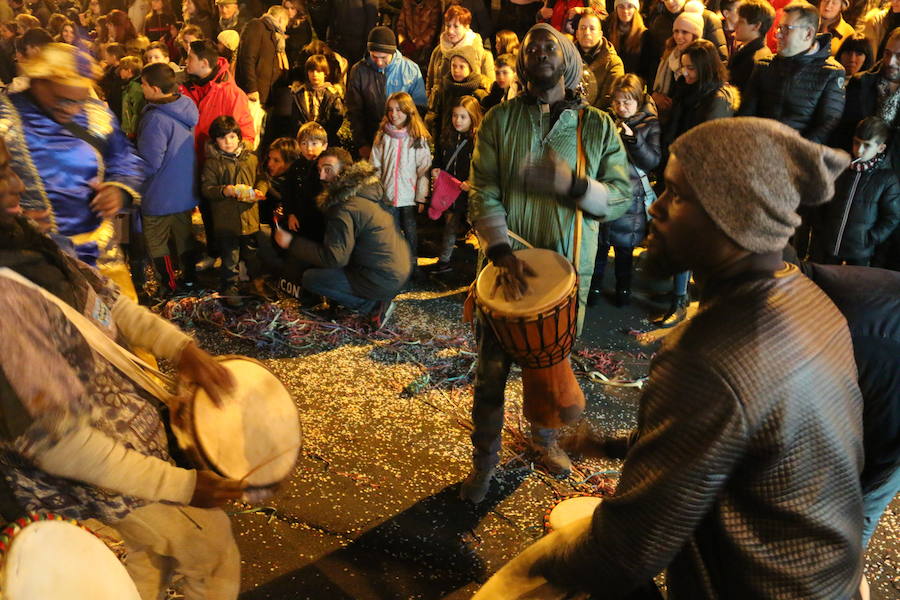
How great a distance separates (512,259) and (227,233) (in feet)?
→ 11.4

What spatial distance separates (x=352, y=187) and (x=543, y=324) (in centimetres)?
266

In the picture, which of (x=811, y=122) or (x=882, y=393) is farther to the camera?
(x=811, y=122)

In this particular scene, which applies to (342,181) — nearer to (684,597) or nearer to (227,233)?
(227,233)

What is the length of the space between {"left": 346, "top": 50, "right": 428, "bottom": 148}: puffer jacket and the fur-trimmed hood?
179 centimetres

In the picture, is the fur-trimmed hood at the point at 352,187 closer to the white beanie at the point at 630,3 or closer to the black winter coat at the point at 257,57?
the black winter coat at the point at 257,57

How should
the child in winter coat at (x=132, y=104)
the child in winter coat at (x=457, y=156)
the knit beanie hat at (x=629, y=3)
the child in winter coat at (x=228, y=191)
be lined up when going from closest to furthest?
the child in winter coat at (x=228, y=191)
the child in winter coat at (x=457, y=156)
the child in winter coat at (x=132, y=104)
the knit beanie hat at (x=629, y=3)

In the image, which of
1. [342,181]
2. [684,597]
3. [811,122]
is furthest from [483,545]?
[811,122]

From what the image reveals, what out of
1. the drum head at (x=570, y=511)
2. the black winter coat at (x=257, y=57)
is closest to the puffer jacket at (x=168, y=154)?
the black winter coat at (x=257, y=57)

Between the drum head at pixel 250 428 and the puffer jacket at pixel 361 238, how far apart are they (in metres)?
2.79

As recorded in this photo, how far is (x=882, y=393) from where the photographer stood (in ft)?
6.26

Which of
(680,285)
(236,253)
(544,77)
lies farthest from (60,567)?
(680,285)

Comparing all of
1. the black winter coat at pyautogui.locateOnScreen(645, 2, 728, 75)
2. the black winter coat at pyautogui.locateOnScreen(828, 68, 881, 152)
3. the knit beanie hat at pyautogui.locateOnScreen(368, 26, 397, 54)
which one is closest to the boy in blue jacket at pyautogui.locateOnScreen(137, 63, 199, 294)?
the knit beanie hat at pyautogui.locateOnScreen(368, 26, 397, 54)

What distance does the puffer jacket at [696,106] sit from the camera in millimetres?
5562

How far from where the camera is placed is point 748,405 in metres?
1.40
